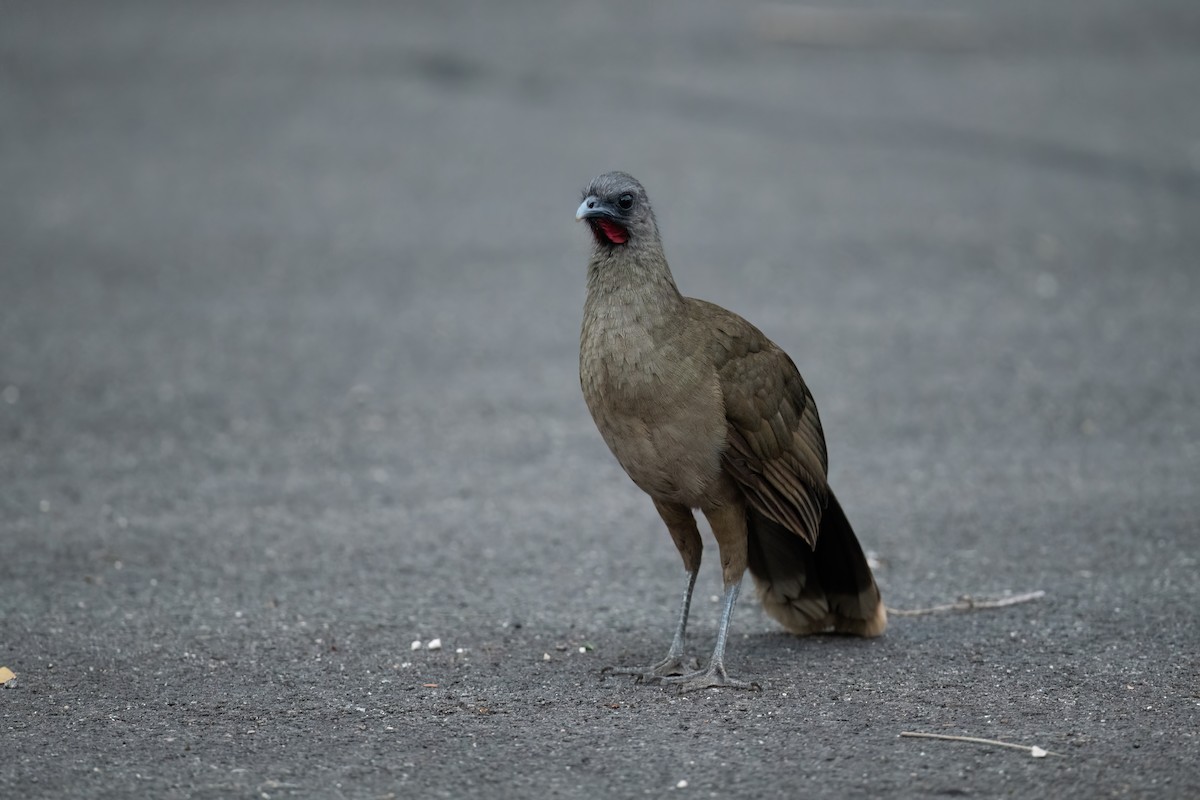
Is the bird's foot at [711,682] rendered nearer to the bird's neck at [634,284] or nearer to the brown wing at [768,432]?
the brown wing at [768,432]

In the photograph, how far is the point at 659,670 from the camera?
533 centimetres

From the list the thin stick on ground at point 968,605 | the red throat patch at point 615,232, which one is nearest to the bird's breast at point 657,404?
the red throat patch at point 615,232

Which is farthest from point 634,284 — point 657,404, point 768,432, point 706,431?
point 768,432

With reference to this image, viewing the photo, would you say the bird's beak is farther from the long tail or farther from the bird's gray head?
the long tail

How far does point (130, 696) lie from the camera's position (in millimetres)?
5137

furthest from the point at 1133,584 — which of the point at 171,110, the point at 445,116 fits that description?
the point at 171,110

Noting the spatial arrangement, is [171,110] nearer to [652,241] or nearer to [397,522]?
[397,522]

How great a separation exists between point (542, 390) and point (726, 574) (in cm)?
382

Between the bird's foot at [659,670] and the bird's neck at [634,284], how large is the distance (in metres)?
1.30

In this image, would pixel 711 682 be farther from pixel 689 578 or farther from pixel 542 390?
pixel 542 390

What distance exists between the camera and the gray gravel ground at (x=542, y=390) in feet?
15.8

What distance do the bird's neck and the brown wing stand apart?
0.24m

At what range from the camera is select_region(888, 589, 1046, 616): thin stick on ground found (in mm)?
5996

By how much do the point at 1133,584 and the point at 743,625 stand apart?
1.71 metres
